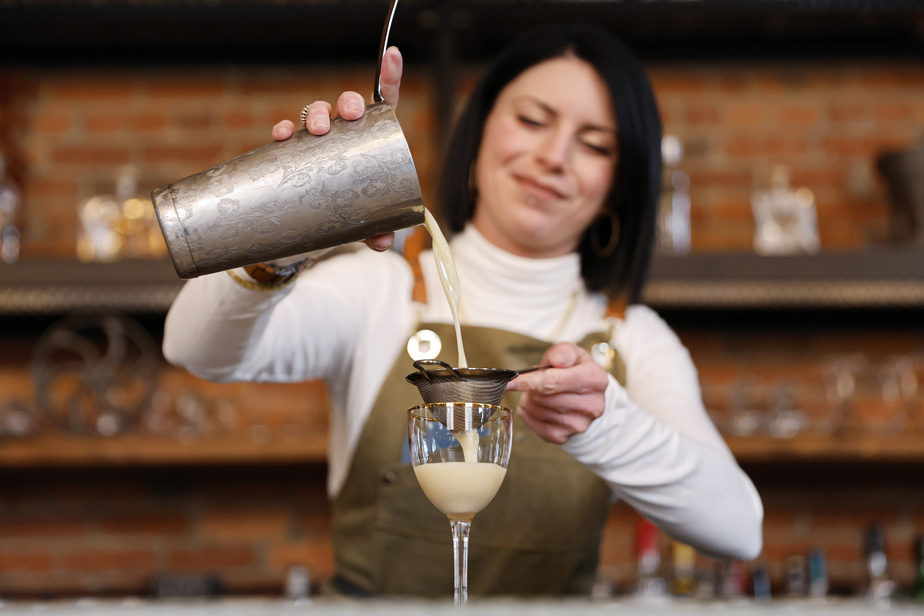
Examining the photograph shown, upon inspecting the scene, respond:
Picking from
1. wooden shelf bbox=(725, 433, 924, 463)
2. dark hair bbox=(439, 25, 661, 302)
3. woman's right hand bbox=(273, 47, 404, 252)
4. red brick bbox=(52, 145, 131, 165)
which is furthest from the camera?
red brick bbox=(52, 145, 131, 165)

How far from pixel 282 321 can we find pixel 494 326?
0.47m

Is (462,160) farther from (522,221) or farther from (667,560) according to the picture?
(667,560)

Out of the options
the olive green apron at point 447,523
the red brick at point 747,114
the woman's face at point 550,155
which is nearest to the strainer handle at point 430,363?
the olive green apron at point 447,523

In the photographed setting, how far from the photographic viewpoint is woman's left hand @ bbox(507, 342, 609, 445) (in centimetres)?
109

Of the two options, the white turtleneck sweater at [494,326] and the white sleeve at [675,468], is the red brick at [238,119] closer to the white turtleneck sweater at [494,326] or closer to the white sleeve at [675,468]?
the white turtleneck sweater at [494,326]

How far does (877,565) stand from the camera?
287 centimetres

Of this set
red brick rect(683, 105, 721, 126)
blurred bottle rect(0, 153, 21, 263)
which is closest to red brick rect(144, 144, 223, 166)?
blurred bottle rect(0, 153, 21, 263)

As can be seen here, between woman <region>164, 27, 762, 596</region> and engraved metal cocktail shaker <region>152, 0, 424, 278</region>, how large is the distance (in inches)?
14.2

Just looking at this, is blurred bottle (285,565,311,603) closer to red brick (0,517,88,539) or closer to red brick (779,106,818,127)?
red brick (0,517,88,539)

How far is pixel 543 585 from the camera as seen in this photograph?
1.66m

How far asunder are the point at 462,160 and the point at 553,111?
224mm

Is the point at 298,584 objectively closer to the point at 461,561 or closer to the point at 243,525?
the point at 243,525

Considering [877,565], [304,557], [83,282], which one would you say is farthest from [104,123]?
[877,565]

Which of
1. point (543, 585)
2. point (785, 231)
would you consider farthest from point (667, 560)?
point (543, 585)
